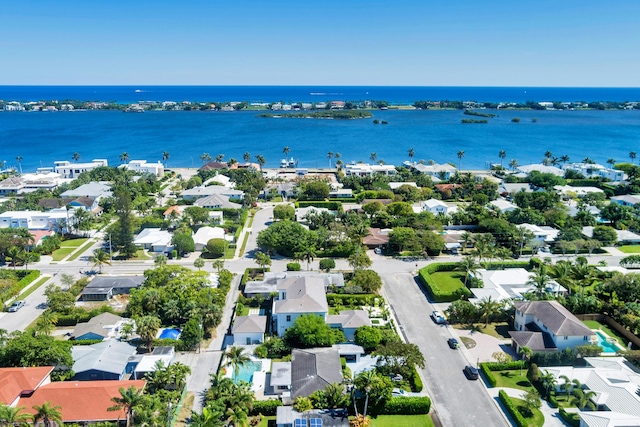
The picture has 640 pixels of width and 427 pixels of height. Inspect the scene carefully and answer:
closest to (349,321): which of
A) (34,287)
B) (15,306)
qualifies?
(15,306)

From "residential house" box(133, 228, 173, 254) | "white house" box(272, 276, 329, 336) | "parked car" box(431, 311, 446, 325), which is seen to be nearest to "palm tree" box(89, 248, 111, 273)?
"residential house" box(133, 228, 173, 254)

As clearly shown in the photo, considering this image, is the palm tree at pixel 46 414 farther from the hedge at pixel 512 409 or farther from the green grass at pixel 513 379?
the green grass at pixel 513 379

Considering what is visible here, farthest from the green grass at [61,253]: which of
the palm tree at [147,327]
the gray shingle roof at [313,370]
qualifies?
the gray shingle roof at [313,370]

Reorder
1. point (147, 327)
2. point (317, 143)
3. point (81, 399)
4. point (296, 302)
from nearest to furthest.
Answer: point (81, 399) → point (147, 327) → point (296, 302) → point (317, 143)

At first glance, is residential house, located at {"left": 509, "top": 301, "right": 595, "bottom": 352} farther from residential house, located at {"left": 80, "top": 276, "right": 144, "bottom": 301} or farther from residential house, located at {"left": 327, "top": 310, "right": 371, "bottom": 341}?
residential house, located at {"left": 80, "top": 276, "right": 144, "bottom": 301}

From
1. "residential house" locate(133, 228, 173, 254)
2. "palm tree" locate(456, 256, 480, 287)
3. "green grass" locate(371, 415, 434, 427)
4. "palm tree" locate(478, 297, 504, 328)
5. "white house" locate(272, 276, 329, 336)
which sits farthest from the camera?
"residential house" locate(133, 228, 173, 254)

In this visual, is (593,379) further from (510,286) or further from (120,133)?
(120,133)

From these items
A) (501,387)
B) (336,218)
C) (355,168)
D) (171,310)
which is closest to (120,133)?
(355,168)

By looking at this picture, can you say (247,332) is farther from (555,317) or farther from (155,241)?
(155,241)
